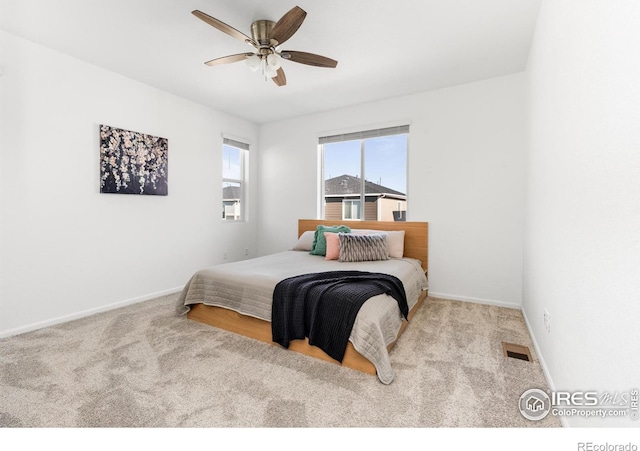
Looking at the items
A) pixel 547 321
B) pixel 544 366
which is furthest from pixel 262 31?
pixel 544 366

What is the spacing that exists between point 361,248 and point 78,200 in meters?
2.98

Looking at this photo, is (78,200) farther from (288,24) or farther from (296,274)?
(288,24)

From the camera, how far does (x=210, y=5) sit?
2084mm

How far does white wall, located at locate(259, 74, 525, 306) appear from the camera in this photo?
319 centimetres

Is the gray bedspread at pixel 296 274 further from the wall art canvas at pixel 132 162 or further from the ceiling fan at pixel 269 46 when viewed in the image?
the ceiling fan at pixel 269 46

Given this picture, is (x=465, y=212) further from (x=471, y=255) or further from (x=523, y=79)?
(x=523, y=79)

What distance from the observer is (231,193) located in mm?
4719

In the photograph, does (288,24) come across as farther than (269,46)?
No

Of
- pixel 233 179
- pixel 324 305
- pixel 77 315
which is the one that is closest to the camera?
pixel 324 305

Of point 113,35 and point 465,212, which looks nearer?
point 113,35

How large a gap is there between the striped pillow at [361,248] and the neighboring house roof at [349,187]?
1005mm

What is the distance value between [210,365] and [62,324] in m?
1.84

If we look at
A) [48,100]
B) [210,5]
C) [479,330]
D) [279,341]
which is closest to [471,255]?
→ [479,330]

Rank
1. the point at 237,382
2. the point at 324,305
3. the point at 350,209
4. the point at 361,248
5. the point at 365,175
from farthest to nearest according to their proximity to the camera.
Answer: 1. the point at 350,209
2. the point at 365,175
3. the point at 361,248
4. the point at 324,305
5. the point at 237,382
